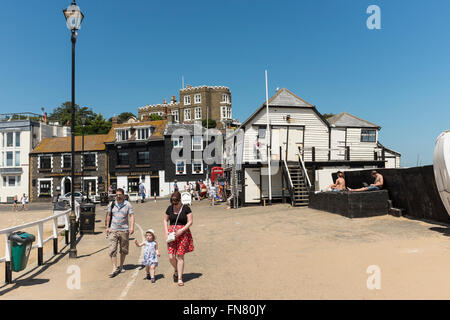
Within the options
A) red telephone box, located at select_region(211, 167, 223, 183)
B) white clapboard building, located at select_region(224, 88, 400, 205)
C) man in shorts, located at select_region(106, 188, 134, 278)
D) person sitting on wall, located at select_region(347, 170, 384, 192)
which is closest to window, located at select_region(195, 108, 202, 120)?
red telephone box, located at select_region(211, 167, 223, 183)

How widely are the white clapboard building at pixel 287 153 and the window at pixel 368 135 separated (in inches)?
144

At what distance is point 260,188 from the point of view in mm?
22359

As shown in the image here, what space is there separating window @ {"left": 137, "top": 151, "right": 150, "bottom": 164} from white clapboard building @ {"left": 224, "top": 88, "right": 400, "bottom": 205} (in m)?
24.8

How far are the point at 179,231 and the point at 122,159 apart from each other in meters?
42.7

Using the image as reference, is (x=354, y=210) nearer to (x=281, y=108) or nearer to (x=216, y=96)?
(x=281, y=108)

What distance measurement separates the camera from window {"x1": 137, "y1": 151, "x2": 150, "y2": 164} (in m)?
46.4

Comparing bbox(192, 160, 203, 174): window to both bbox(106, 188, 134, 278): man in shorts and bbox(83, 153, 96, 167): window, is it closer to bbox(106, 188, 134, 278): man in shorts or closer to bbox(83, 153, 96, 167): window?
bbox(83, 153, 96, 167): window

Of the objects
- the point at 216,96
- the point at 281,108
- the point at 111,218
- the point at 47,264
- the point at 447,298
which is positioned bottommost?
the point at 47,264

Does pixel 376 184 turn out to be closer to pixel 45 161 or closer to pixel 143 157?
pixel 143 157

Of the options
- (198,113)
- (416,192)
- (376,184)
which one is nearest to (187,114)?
(198,113)

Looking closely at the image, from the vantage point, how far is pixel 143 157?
46.6 m
